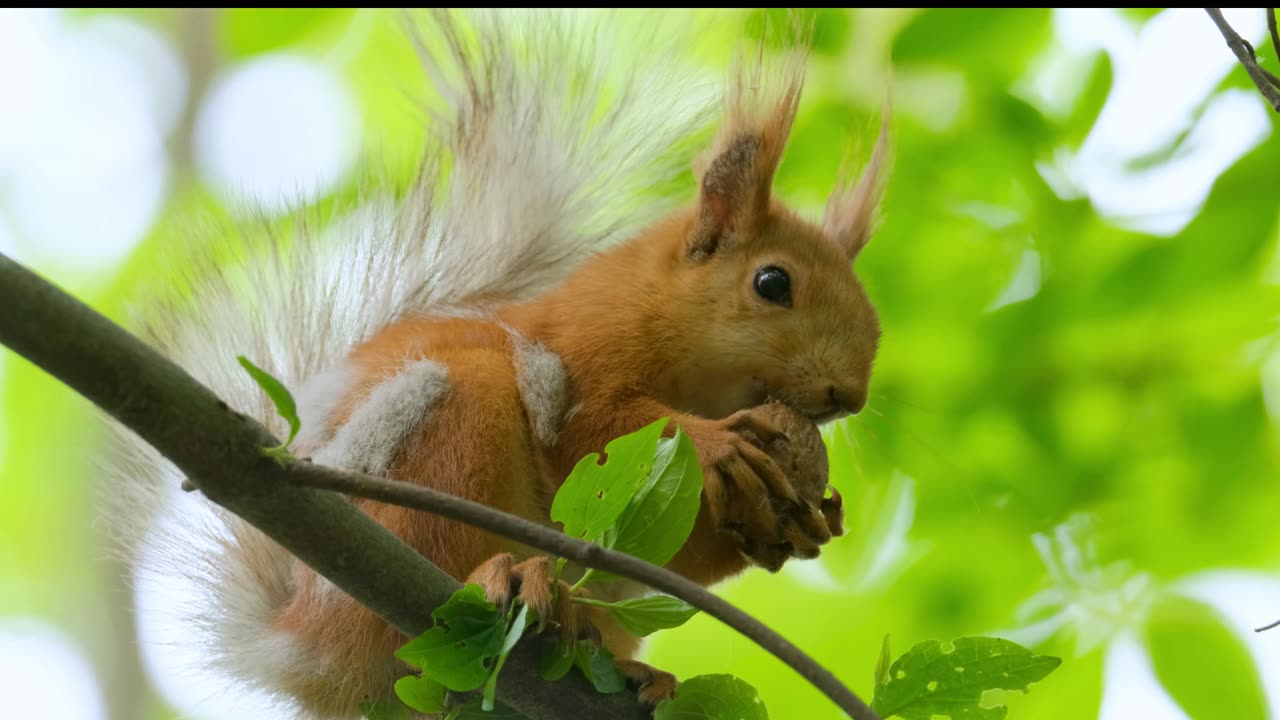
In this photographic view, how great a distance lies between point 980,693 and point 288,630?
3.55 ft

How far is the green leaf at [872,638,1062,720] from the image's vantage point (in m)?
1.56

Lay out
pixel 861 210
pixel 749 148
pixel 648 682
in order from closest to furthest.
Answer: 1. pixel 648 682
2. pixel 749 148
3. pixel 861 210

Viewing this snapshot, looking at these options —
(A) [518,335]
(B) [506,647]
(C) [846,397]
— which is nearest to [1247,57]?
(C) [846,397]

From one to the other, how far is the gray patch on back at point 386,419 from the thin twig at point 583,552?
2.40 ft

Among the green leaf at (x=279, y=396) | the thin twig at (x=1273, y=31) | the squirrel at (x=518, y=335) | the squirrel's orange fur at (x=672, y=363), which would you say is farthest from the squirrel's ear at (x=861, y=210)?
the green leaf at (x=279, y=396)

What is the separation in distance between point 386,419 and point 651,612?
616 millimetres

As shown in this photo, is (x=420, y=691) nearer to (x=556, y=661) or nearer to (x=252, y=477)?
(x=556, y=661)

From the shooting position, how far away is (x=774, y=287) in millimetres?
2307

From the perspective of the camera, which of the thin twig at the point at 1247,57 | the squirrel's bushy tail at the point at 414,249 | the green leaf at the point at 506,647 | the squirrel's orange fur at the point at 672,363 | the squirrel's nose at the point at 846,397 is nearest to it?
the green leaf at the point at 506,647

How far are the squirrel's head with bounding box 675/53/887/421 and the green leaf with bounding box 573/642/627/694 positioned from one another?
0.62m

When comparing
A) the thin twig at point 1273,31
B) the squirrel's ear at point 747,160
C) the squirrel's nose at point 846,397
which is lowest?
the squirrel's nose at point 846,397

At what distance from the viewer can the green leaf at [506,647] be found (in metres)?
1.48

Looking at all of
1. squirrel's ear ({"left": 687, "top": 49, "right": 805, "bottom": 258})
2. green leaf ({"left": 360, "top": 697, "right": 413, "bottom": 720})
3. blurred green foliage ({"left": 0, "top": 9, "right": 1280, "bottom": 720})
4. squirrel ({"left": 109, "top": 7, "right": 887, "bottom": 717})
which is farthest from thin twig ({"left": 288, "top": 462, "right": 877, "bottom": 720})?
blurred green foliage ({"left": 0, "top": 9, "right": 1280, "bottom": 720})

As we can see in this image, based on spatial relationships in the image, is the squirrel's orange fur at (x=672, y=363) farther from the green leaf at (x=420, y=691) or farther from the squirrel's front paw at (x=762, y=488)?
the green leaf at (x=420, y=691)
